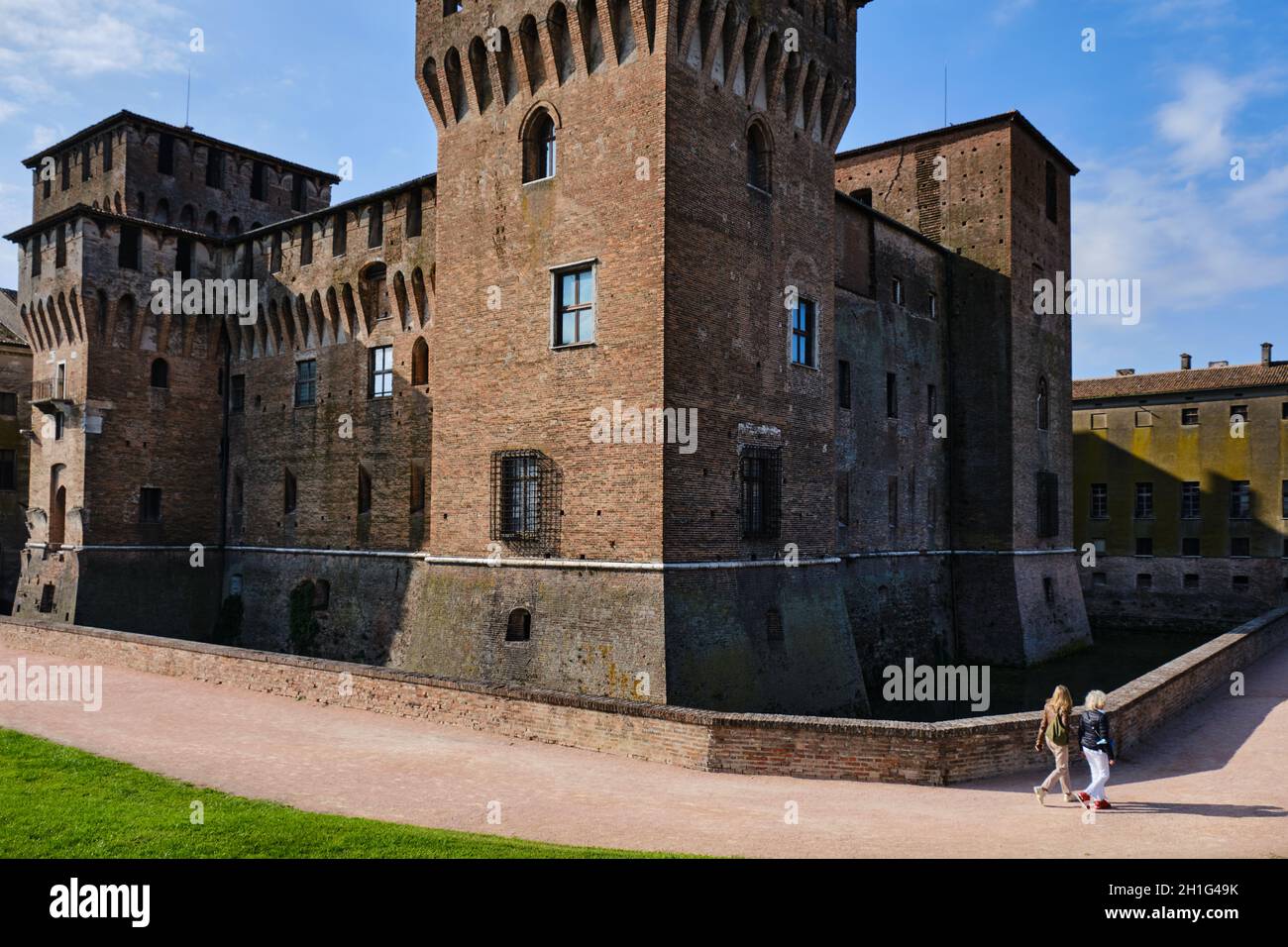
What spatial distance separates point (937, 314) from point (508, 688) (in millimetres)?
19984

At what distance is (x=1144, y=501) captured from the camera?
41.3 m

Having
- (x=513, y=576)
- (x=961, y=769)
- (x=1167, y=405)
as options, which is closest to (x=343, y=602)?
(x=513, y=576)

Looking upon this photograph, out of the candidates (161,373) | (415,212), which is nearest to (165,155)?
(161,373)

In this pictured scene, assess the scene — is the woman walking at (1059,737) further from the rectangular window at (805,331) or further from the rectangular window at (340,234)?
the rectangular window at (340,234)

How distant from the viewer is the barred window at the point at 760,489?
57.5 ft

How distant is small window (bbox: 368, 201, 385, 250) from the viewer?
24125 mm

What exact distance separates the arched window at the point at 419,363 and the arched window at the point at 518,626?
852 cm

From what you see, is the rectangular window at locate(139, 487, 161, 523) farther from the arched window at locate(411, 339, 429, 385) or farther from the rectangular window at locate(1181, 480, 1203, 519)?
the rectangular window at locate(1181, 480, 1203, 519)

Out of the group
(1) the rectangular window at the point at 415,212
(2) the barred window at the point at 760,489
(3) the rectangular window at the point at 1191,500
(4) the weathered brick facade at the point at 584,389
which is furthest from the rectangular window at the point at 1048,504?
(1) the rectangular window at the point at 415,212

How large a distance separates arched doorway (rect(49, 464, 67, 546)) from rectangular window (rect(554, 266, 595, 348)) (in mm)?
17763

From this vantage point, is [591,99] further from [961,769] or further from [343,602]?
[343,602]

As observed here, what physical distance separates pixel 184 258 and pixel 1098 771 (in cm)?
2741

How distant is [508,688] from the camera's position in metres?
13.8

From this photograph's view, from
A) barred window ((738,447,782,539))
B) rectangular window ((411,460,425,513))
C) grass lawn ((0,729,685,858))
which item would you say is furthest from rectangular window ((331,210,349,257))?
grass lawn ((0,729,685,858))
